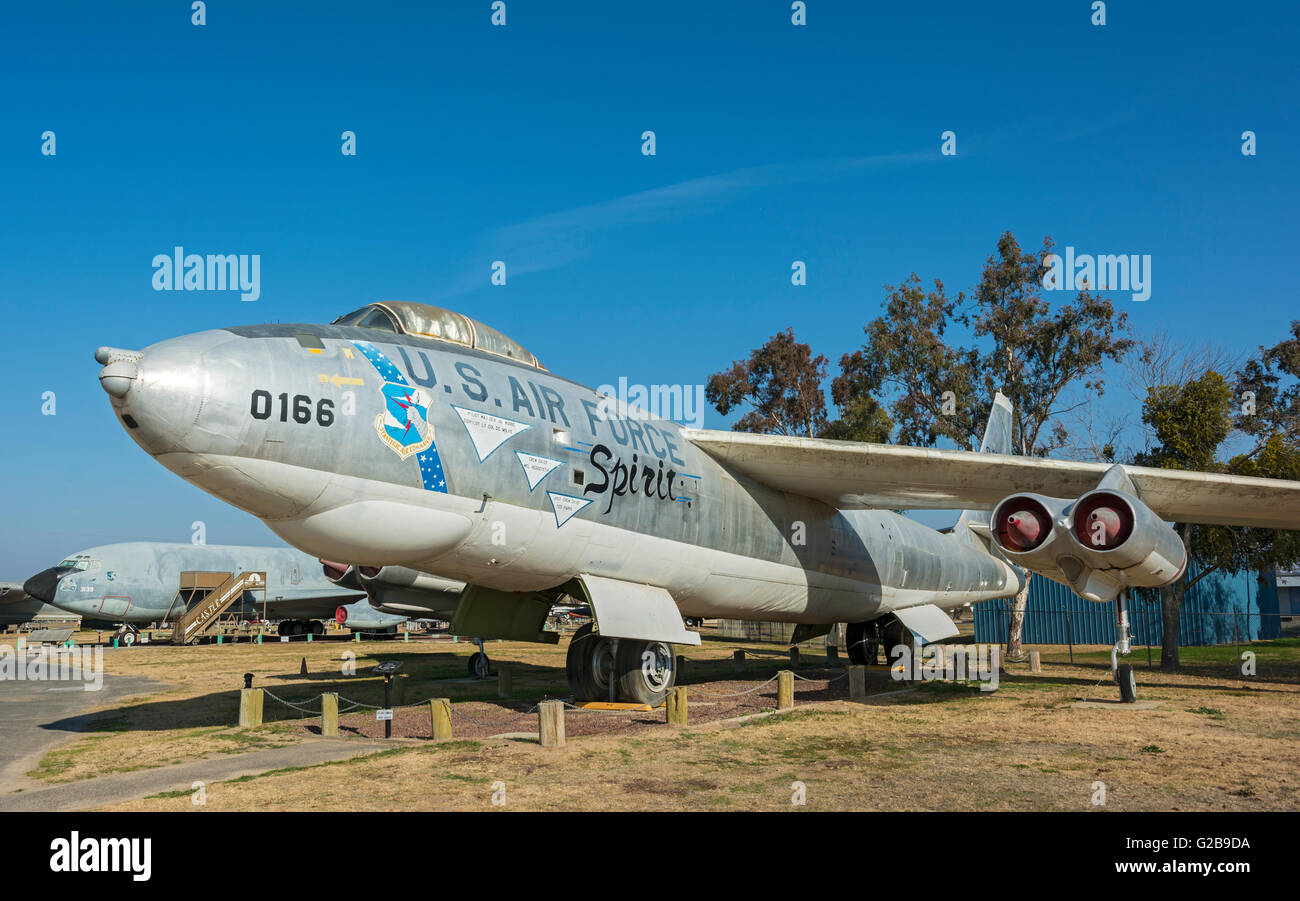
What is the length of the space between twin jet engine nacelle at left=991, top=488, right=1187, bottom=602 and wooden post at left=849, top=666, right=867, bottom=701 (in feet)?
12.8

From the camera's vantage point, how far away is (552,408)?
11922 millimetres

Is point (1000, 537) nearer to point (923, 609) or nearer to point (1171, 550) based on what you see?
point (1171, 550)

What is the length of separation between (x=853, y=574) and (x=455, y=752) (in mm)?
9708

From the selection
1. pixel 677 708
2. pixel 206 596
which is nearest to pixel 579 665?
pixel 677 708

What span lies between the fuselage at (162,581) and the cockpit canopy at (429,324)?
2945 cm

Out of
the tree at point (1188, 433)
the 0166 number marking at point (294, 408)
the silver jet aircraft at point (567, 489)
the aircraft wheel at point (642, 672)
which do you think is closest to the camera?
the 0166 number marking at point (294, 408)

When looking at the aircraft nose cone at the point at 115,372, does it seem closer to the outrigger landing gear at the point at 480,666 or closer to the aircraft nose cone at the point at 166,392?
the aircraft nose cone at the point at 166,392

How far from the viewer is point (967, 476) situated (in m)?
15.0

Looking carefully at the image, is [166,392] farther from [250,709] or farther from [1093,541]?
[1093,541]

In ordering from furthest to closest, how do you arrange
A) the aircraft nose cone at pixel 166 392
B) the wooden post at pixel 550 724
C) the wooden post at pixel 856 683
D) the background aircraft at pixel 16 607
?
the background aircraft at pixel 16 607 → the wooden post at pixel 856 683 → the wooden post at pixel 550 724 → the aircraft nose cone at pixel 166 392

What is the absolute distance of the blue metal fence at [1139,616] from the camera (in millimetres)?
35594

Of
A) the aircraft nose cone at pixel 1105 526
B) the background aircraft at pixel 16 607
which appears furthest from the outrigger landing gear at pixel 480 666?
the background aircraft at pixel 16 607

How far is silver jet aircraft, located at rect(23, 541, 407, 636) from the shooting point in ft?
113

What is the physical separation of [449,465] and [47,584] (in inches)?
1266
